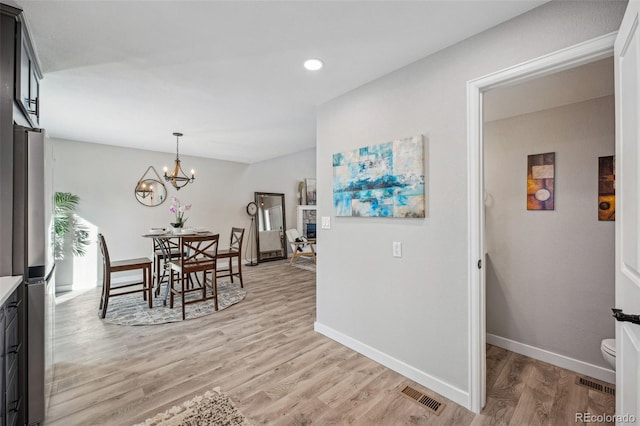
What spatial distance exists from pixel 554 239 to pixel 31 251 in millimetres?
3636

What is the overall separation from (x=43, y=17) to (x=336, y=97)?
207 cm

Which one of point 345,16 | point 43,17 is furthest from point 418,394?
point 43,17

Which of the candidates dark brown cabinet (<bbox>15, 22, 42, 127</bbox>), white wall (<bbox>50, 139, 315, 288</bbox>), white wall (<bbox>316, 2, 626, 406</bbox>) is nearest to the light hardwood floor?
white wall (<bbox>316, 2, 626, 406</bbox>)

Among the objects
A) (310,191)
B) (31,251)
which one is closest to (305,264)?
(310,191)

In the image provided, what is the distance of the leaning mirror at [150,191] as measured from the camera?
518 cm

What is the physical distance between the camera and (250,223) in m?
6.78

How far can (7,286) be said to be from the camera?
132 cm

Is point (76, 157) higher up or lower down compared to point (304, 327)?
higher up

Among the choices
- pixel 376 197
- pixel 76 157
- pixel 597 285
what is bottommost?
pixel 597 285

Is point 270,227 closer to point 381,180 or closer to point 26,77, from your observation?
point 381,180

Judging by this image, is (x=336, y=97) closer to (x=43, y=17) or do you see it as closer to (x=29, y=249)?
(x=43, y=17)

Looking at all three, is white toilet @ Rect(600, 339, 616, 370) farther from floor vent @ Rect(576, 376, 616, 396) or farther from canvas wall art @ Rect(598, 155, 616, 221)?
canvas wall art @ Rect(598, 155, 616, 221)

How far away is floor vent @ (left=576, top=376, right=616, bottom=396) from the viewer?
6.39 feet

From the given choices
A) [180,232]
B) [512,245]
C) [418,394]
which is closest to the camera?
[418,394]
